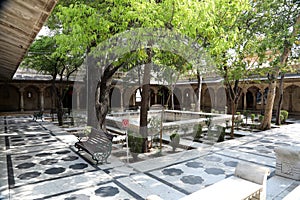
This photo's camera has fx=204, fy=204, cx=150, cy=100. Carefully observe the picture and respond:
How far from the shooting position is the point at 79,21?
15.1 ft

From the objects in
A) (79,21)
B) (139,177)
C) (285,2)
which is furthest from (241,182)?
(285,2)

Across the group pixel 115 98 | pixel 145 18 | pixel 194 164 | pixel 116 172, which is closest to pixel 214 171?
pixel 194 164

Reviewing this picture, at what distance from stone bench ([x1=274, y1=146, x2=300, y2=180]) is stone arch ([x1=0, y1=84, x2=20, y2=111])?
75.3 ft

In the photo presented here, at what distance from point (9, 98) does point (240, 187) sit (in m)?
24.4

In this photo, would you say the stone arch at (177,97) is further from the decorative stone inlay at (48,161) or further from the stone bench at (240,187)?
the stone bench at (240,187)

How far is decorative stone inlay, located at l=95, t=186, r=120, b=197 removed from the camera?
4.11 meters

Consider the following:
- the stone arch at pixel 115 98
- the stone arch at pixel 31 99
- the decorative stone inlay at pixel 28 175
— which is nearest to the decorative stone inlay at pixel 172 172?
the decorative stone inlay at pixel 28 175

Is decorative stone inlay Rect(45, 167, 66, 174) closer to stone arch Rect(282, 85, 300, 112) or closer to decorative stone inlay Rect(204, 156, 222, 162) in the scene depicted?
decorative stone inlay Rect(204, 156, 222, 162)

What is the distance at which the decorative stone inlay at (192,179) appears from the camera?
4.71 m

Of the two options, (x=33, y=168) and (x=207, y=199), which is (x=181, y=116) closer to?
(x=33, y=168)

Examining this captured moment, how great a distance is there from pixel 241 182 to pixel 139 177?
260 centimetres

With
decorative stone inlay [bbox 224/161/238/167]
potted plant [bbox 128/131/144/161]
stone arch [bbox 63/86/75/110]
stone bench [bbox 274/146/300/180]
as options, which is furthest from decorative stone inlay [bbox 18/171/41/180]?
stone arch [bbox 63/86/75/110]

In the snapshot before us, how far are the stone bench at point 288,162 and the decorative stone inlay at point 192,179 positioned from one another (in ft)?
6.49

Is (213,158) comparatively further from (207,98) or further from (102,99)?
(207,98)
